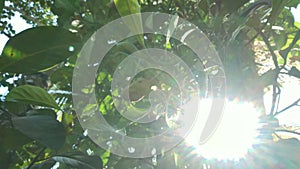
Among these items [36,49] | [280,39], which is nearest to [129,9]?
[36,49]

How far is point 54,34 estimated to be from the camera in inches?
19.1

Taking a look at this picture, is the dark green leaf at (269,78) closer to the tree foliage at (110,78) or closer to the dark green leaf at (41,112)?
the tree foliage at (110,78)

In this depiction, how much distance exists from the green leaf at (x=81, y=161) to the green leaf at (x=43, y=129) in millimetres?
30

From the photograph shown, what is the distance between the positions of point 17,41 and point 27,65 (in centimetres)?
3

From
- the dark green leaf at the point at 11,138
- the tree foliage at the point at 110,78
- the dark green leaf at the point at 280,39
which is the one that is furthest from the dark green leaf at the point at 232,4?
the dark green leaf at the point at 11,138

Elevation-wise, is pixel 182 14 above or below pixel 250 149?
above

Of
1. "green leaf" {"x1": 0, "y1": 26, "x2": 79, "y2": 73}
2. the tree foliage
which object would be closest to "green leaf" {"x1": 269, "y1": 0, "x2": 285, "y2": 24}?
the tree foliage

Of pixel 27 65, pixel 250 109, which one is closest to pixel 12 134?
pixel 27 65

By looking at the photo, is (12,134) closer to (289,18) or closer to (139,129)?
(139,129)

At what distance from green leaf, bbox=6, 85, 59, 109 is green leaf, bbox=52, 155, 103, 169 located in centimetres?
8

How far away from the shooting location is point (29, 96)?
537 millimetres

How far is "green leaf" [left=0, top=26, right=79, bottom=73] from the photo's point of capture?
1.59ft

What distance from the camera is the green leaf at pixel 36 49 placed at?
485 mm

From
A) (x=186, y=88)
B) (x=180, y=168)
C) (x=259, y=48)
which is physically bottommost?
(x=180, y=168)
